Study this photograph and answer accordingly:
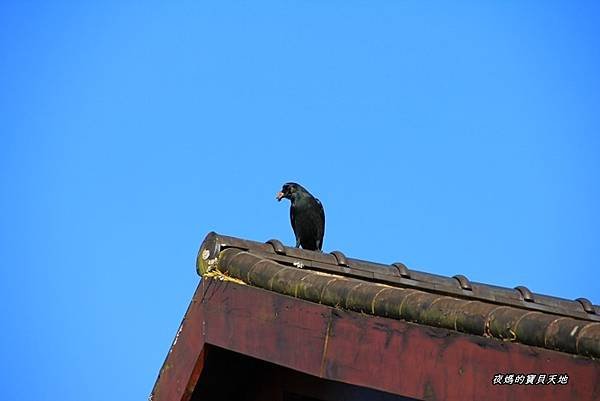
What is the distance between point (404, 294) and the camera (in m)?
3.58

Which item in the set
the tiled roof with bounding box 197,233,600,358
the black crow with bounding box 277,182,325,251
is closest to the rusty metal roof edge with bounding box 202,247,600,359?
the tiled roof with bounding box 197,233,600,358

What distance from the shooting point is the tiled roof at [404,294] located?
3038mm

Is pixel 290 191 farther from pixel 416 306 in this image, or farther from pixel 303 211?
pixel 416 306

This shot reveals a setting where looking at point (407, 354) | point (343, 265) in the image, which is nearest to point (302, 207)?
point (343, 265)

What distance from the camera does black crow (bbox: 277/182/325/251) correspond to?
34.0 ft

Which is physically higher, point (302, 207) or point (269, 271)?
point (302, 207)

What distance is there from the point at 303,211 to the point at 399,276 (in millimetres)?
5077

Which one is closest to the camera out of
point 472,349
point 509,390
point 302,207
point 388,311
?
point 509,390

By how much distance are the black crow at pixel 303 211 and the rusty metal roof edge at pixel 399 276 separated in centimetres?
470

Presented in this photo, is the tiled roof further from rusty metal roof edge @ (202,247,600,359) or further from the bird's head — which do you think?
the bird's head

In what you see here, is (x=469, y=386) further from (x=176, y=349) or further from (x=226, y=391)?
(x=226, y=391)

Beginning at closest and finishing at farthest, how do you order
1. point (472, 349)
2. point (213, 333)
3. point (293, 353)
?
1. point (472, 349)
2. point (293, 353)
3. point (213, 333)

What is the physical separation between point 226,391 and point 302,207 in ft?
18.7

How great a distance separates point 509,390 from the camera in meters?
2.98
